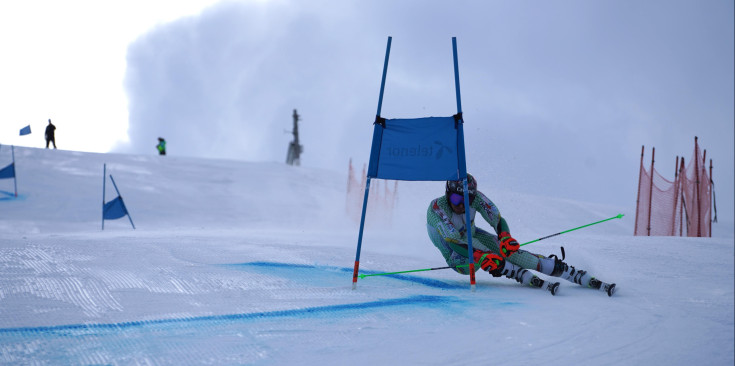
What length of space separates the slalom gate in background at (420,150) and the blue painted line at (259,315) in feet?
1.83

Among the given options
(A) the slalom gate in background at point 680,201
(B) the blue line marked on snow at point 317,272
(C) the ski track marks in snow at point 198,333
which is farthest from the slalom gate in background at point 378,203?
(C) the ski track marks in snow at point 198,333

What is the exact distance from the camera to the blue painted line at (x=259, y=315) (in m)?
2.82

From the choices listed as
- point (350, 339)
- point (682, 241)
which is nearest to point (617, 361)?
point (350, 339)

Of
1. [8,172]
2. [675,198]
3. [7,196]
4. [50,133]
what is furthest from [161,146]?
[675,198]

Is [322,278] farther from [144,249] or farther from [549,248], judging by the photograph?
[549,248]

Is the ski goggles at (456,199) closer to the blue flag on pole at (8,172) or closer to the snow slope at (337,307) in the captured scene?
the snow slope at (337,307)

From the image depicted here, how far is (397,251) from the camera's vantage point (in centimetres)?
725

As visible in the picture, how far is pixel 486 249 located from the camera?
5203 millimetres

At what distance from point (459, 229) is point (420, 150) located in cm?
98

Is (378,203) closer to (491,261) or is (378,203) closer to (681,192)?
(681,192)

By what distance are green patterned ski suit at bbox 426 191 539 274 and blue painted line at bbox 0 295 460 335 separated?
88 cm

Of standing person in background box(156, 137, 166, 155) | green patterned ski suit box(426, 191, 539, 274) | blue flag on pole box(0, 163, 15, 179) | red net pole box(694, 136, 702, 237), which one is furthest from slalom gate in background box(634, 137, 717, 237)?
standing person in background box(156, 137, 166, 155)

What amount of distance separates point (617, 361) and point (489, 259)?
1.81 metres

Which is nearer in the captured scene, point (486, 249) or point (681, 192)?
point (486, 249)
